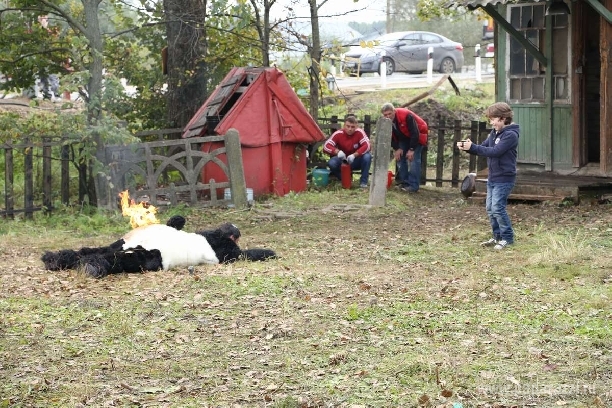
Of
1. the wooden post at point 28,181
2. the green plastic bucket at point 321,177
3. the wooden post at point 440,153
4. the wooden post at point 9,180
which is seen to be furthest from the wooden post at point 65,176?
the wooden post at point 440,153

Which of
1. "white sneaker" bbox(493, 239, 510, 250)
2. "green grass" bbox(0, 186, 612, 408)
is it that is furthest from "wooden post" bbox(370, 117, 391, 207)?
"white sneaker" bbox(493, 239, 510, 250)

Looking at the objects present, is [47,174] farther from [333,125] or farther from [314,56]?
[314,56]

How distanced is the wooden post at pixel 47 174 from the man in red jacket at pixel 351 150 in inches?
192

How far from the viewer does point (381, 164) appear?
1530 cm

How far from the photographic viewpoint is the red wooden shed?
16.4 metres

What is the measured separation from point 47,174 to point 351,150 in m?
5.36

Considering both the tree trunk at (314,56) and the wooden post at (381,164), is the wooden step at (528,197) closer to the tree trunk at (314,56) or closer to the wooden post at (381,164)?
the wooden post at (381,164)

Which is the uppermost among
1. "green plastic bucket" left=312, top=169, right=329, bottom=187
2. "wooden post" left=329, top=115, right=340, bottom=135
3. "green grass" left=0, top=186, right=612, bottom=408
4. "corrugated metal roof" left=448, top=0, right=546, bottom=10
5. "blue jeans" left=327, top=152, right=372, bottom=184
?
"corrugated metal roof" left=448, top=0, right=546, bottom=10

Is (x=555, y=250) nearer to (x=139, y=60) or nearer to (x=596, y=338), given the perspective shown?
(x=596, y=338)

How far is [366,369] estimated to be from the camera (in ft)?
22.3

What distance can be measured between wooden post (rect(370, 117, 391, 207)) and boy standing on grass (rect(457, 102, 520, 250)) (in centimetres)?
384

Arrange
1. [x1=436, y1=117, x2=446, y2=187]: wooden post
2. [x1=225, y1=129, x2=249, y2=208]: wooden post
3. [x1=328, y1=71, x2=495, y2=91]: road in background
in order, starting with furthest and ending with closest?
[x1=328, y1=71, x2=495, y2=91]: road in background < [x1=436, y1=117, x2=446, y2=187]: wooden post < [x1=225, y1=129, x2=249, y2=208]: wooden post

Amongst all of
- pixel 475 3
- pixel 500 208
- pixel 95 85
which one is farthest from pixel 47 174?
pixel 500 208

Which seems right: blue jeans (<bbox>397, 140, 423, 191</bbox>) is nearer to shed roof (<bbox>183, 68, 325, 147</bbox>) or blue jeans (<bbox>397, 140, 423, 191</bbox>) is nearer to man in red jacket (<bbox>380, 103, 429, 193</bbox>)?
man in red jacket (<bbox>380, 103, 429, 193</bbox>)
